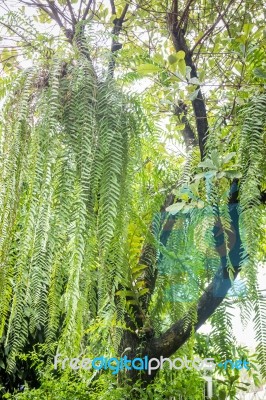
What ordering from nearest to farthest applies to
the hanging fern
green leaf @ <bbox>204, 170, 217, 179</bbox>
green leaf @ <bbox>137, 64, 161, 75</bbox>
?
the hanging fern, green leaf @ <bbox>204, 170, 217, 179</bbox>, green leaf @ <bbox>137, 64, 161, 75</bbox>

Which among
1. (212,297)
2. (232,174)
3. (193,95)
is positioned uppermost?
(193,95)

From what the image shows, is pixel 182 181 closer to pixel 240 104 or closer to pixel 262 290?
pixel 240 104

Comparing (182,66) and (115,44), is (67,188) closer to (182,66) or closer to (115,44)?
(182,66)

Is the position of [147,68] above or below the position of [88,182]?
above

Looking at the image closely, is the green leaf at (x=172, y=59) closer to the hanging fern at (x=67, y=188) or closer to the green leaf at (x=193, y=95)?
the green leaf at (x=193, y=95)

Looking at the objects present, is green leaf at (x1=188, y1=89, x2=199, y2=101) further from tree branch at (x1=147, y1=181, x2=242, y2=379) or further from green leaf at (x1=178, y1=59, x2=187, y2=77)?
tree branch at (x1=147, y1=181, x2=242, y2=379)

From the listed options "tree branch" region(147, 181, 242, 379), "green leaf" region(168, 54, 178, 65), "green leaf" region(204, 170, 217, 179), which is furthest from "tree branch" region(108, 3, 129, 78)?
"tree branch" region(147, 181, 242, 379)

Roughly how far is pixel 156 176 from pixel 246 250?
0.46 m

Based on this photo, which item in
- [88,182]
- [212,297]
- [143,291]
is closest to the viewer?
[88,182]

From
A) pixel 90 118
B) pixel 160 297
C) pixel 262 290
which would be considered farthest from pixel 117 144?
pixel 160 297

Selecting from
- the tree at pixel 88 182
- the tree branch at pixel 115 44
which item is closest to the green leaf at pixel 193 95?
the tree at pixel 88 182

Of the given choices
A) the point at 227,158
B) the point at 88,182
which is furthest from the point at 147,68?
the point at 88,182

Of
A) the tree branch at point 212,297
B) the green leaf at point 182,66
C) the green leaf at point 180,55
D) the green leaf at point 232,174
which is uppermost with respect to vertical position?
the green leaf at point 180,55

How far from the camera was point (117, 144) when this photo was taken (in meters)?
0.74
